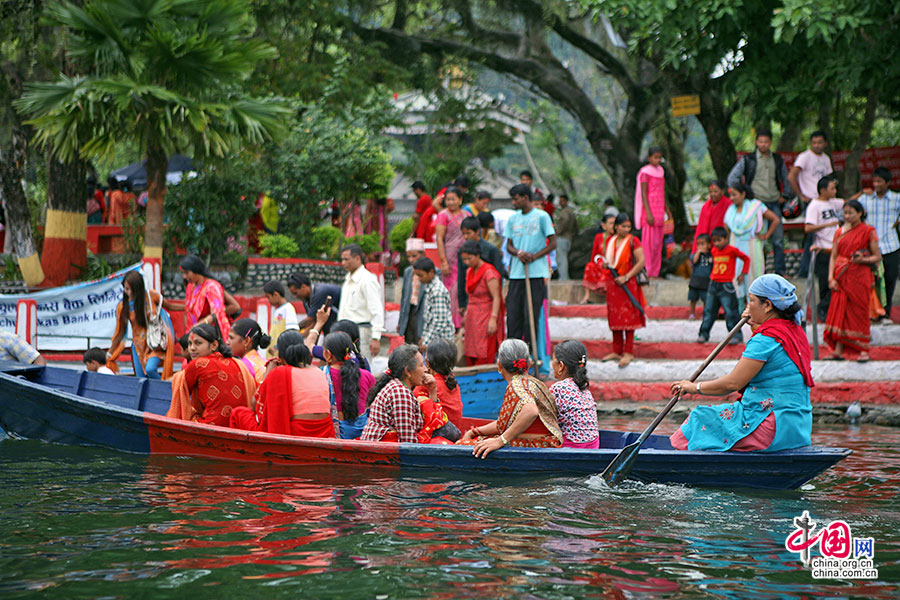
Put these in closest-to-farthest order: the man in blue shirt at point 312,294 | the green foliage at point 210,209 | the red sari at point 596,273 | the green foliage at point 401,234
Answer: the man in blue shirt at point 312,294
the red sari at point 596,273
the green foliage at point 210,209
the green foliage at point 401,234

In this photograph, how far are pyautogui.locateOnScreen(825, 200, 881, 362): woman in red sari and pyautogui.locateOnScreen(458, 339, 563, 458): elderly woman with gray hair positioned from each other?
5.49m

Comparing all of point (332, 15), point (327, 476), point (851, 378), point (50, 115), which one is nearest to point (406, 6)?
point (332, 15)

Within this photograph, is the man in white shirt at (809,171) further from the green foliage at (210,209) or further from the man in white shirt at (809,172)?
the green foliage at (210,209)

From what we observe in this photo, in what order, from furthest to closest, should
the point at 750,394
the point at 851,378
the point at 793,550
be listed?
the point at 851,378
the point at 750,394
the point at 793,550

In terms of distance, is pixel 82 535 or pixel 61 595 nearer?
pixel 61 595

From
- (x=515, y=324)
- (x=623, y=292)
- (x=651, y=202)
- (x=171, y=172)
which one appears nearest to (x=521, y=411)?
(x=515, y=324)

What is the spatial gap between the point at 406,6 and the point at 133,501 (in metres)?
16.8

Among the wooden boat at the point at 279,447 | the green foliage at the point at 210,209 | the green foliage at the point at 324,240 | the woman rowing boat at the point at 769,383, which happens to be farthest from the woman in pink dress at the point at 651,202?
the woman rowing boat at the point at 769,383

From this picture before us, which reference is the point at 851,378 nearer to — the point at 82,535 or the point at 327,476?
the point at 327,476

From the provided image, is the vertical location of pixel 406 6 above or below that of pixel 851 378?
above

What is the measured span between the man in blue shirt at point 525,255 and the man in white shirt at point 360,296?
1754 mm

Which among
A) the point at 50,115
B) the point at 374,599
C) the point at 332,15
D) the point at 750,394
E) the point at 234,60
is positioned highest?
the point at 332,15

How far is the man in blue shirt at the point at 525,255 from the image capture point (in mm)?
11539

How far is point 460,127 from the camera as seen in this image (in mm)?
21859
